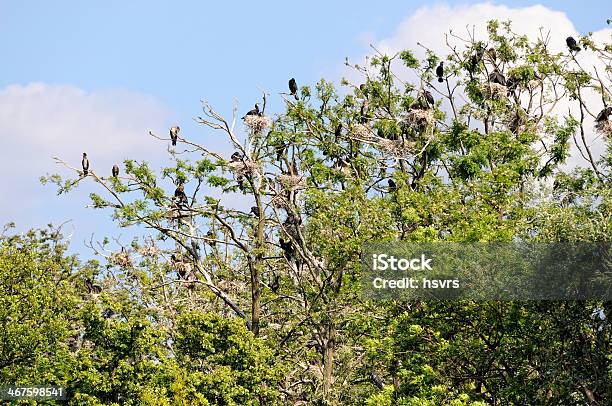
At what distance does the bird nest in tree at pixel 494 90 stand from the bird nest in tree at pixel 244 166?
355 inches

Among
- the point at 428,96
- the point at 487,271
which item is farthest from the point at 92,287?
the point at 487,271

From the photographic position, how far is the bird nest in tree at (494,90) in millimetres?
36719

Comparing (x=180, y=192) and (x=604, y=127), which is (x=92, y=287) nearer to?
(x=180, y=192)

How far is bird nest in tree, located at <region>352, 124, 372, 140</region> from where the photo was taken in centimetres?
3472

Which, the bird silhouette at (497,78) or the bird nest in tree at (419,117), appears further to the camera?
the bird silhouette at (497,78)

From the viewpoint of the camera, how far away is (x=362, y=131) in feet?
114

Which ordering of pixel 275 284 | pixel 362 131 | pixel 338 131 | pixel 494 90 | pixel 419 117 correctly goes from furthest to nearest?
pixel 494 90 → pixel 338 131 → pixel 362 131 → pixel 419 117 → pixel 275 284

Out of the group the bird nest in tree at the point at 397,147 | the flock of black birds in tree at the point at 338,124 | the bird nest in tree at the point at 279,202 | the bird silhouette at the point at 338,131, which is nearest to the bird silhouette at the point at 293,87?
the flock of black birds in tree at the point at 338,124

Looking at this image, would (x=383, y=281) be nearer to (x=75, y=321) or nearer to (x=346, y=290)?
(x=346, y=290)

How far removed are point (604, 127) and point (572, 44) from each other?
5.64 meters

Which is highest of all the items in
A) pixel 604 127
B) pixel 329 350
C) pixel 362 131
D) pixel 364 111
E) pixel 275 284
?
pixel 364 111

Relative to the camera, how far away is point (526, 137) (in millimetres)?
35344

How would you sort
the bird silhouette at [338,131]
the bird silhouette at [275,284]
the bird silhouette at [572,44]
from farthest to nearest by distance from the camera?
the bird silhouette at [572,44] → the bird silhouette at [338,131] → the bird silhouette at [275,284]

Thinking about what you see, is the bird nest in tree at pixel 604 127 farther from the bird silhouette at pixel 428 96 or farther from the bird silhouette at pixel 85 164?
the bird silhouette at pixel 85 164
